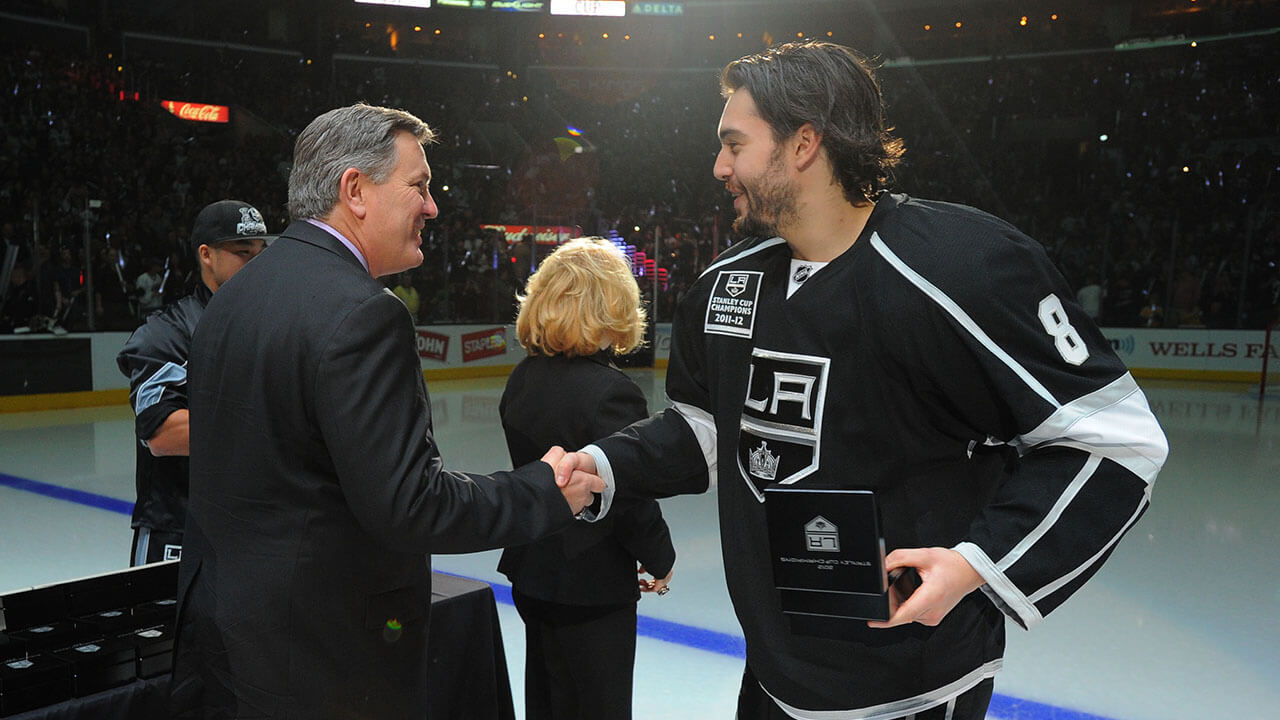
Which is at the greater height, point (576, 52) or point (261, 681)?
point (576, 52)

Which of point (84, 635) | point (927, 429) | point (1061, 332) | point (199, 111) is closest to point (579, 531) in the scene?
point (84, 635)

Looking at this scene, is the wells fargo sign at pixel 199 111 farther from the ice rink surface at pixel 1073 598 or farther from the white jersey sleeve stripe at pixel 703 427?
the white jersey sleeve stripe at pixel 703 427

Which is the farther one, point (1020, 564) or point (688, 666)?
point (688, 666)

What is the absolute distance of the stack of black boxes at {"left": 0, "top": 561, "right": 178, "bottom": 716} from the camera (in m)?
1.89

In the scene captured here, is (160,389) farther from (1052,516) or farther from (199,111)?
(199,111)

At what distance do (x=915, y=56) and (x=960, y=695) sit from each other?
27.0 m

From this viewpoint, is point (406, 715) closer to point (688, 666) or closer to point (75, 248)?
point (688, 666)

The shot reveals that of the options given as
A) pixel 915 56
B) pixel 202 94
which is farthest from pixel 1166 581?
pixel 915 56

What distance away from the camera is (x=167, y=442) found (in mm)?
2715

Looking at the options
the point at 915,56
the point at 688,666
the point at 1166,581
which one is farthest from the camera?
the point at 915,56

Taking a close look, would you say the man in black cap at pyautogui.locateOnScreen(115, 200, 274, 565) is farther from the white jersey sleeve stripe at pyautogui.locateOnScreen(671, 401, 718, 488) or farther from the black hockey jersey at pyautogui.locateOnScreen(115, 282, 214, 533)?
the white jersey sleeve stripe at pyautogui.locateOnScreen(671, 401, 718, 488)

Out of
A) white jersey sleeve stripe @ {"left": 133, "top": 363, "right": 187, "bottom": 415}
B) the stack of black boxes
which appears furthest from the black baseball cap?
the stack of black boxes

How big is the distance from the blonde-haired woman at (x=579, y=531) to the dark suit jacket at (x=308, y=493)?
0.87 metres

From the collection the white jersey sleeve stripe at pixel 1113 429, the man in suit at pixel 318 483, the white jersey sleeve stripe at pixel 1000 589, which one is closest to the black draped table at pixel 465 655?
the man in suit at pixel 318 483
